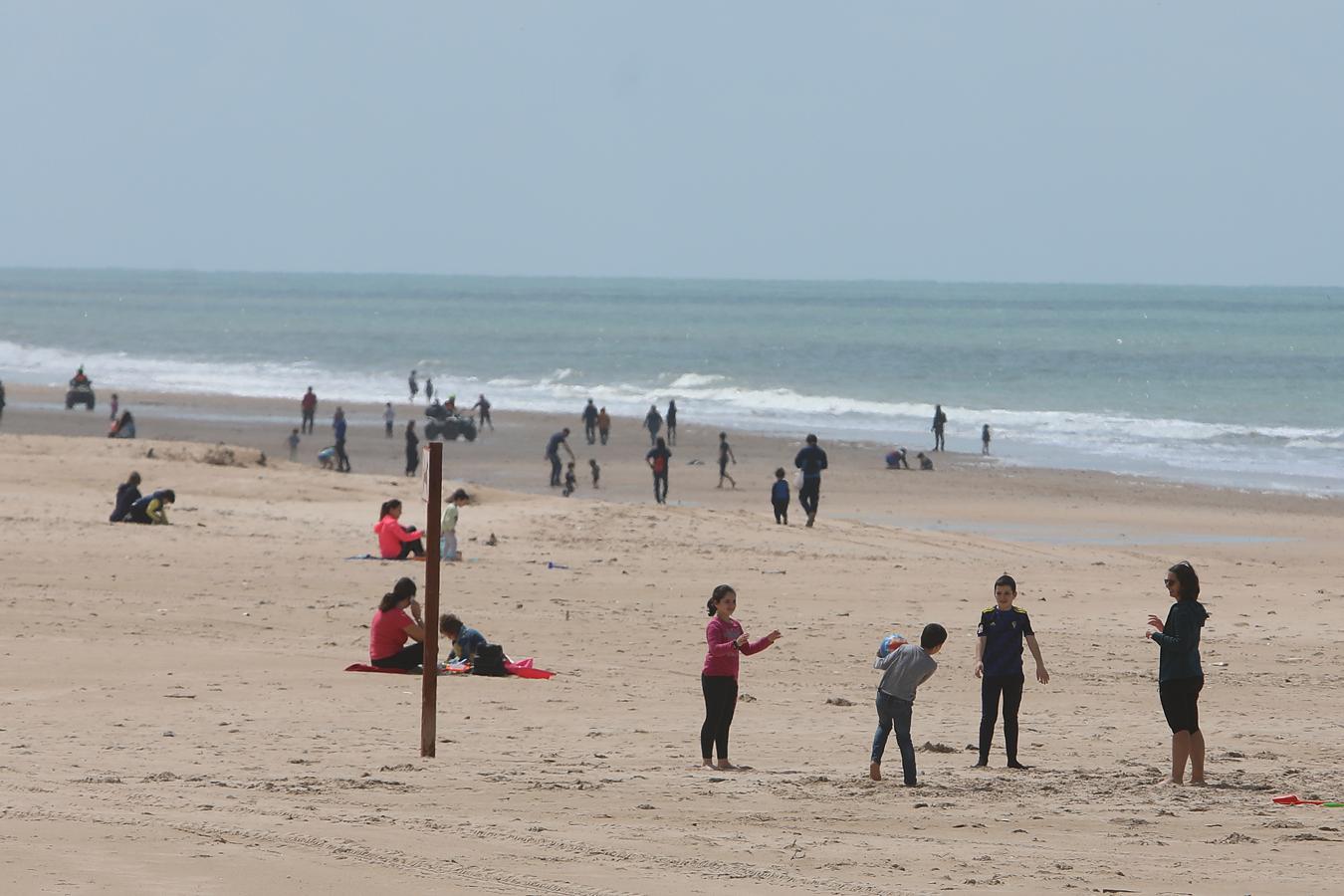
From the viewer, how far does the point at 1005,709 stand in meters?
10.1

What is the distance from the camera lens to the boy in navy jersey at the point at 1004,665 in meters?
9.99

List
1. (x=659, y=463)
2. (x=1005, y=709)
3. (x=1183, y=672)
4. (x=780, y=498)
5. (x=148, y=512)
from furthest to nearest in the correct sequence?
(x=659, y=463), (x=780, y=498), (x=148, y=512), (x=1005, y=709), (x=1183, y=672)

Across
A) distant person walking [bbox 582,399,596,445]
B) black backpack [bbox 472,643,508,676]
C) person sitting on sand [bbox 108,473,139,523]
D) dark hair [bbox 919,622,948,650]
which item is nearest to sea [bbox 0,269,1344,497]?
distant person walking [bbox 582,399,596,445]

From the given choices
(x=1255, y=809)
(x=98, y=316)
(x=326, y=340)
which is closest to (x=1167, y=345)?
(x=326, y=340)

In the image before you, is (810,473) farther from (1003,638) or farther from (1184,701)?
(1184,701)

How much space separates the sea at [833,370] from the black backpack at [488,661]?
2591 centimetres

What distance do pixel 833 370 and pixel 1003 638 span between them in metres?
74.5

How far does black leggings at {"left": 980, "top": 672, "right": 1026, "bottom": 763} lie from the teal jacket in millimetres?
984

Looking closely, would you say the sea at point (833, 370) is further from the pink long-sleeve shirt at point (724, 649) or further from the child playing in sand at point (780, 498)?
the pink long-sleeve shirt at point (724, 649)

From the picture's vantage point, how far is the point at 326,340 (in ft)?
354

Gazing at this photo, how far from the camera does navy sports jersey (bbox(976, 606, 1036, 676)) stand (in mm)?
9984

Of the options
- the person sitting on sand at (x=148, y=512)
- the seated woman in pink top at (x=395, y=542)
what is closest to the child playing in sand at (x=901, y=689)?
the seated woman in pink top at (x=395, y=542)

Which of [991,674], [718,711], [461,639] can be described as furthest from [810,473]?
Result: [718,711]

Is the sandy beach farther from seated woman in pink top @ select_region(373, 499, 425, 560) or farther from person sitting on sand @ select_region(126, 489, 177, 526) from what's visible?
person sitting on sand @ select_region(126, 489, 177, 526)
